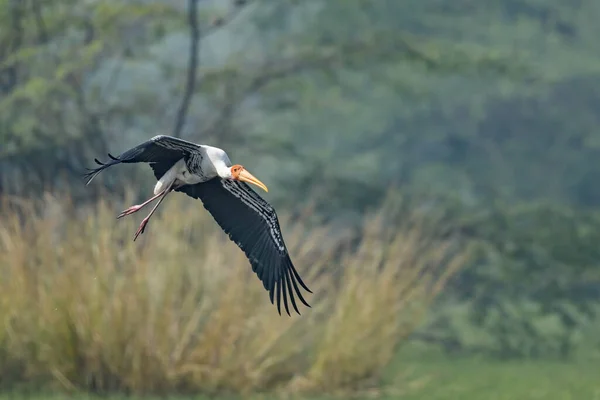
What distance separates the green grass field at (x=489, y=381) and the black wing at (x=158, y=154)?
412 cm

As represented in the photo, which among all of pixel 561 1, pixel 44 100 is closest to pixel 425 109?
pixel 561 1

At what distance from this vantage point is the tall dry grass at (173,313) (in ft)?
34.0

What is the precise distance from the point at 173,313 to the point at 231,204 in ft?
12.7

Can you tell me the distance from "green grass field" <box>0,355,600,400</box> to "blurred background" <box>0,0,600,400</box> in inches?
2.3

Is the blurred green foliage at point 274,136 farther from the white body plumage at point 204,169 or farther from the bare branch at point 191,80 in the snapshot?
the white body plumage at point 204,169

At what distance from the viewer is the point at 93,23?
16062 mm

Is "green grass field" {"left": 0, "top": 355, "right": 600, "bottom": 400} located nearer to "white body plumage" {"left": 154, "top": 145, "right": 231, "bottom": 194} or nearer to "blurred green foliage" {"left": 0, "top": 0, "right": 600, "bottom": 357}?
"blurred green foliage" {"left": 0, "top": 0, "right": 600, "bottom": 357}

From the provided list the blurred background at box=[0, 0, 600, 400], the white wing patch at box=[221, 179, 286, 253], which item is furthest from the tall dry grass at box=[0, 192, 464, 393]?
the white wing patch at box=[221, 179, 286, 253]

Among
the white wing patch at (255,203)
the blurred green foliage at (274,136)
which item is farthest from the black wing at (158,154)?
the blurred green foliage at (274,136)

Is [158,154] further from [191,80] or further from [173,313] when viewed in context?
[191,80]

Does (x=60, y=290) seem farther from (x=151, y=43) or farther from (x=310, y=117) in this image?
(x=310, y=117)

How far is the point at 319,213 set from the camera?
16.7 meters

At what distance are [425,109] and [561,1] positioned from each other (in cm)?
389

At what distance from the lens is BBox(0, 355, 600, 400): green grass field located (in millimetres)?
11344
